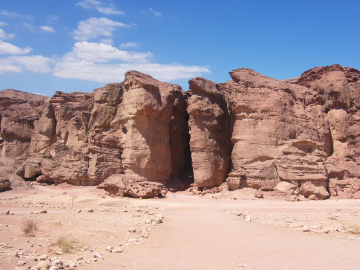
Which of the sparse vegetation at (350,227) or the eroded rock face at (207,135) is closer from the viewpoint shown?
the sparse vegetation at (350,227)

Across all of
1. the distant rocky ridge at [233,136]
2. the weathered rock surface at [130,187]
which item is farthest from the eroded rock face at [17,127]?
the weathered rock surface at [130,187]

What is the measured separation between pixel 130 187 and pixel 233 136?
6.48 m

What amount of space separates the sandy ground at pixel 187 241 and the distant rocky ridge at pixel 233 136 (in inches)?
221

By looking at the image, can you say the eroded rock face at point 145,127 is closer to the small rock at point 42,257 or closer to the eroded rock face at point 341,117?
the eroded rock face at point 341,117

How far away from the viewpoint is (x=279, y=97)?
20203mm

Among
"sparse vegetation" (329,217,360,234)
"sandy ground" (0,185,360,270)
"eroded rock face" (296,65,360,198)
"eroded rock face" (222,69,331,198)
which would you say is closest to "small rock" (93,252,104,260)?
"sandy ground" (0,185,360,270)

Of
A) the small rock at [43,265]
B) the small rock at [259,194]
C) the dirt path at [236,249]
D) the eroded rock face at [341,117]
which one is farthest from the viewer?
the eroded rock face at [341,117]

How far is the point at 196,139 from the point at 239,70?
4.84 m

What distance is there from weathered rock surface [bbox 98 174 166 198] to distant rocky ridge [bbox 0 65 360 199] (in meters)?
1.58

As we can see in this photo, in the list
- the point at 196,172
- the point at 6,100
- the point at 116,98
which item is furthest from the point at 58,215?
the point at 6,100

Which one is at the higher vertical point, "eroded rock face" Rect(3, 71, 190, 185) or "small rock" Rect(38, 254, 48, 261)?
"eroded rock face" Rect(3, 71, 190, 185)

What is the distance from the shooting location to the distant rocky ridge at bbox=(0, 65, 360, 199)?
1902 cm

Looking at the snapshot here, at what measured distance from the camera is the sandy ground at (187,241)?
619 centimetres

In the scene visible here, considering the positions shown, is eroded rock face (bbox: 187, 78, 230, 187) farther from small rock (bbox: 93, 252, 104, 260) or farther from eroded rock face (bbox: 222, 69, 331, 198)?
small rock (bbox: 93, 252, 104, 260)
